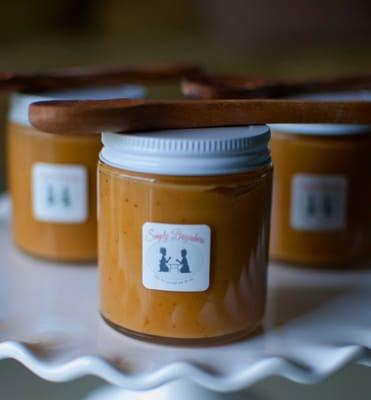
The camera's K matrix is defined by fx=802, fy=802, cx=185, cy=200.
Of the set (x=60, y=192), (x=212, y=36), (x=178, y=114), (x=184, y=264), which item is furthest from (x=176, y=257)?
(x=212, y=36)

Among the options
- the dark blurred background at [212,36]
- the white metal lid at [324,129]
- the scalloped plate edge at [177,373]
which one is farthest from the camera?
the dark blurred background at [212,36]

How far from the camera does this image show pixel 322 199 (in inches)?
31.8

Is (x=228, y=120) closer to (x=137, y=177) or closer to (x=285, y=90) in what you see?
(x=137, y=177)

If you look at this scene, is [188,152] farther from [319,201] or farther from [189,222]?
[319,201]

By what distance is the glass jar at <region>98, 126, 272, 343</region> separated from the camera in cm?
61

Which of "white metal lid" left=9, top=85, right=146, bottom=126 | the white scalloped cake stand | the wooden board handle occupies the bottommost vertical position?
the white scalloped cake stand

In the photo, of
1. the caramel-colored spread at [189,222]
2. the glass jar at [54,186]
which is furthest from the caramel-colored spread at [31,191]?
the caramel-colored spread at [189,222]

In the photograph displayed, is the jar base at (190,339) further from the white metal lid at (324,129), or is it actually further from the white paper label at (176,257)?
the white metal lid at (324,129)

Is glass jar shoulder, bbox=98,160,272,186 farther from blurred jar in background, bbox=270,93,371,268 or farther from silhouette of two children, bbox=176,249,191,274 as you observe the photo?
blurred jar in background, bbox=270,93,371,268

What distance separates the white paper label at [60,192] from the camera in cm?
81

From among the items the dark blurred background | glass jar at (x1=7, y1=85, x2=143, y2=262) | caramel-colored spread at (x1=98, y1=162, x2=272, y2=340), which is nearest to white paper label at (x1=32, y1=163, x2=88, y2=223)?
glass jar at (x1=7, y1=85, x2=143, y2=262)

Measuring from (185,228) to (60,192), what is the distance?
24cm

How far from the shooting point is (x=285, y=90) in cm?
87

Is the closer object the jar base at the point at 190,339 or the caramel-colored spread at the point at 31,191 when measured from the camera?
the jar base at the point at 190,339
